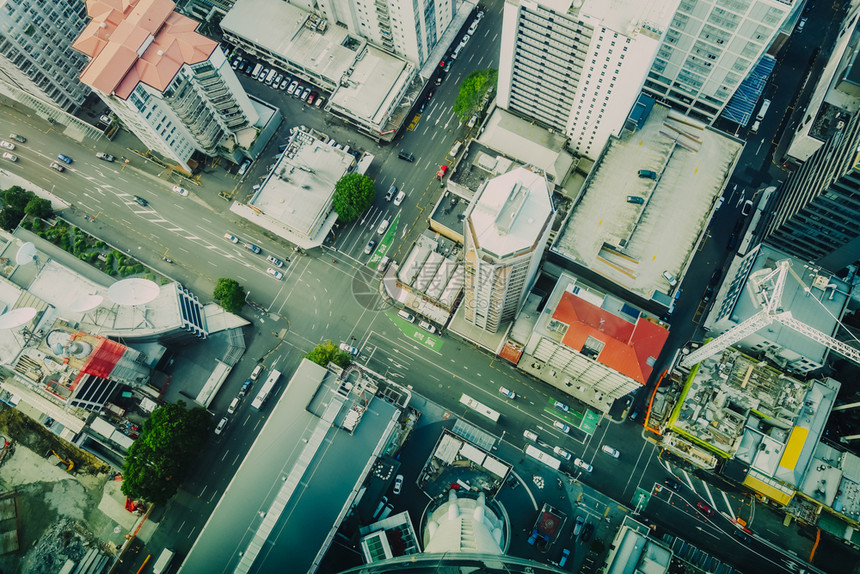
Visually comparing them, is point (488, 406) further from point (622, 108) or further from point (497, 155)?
point (622, 108)

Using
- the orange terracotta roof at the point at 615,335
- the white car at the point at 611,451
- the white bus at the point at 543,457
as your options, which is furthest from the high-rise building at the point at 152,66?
the white car at the point at 611,451

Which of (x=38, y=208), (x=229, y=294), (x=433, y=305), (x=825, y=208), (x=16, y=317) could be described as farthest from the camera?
(x=38, y=208)

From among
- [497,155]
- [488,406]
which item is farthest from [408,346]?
[497,155]

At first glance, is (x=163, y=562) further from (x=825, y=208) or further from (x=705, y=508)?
(x=825, y=208)

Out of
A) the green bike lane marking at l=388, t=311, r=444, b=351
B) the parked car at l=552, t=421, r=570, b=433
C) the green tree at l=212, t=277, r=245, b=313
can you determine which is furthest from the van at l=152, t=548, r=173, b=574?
the parked car at l=552, t=421, r=570, b=433

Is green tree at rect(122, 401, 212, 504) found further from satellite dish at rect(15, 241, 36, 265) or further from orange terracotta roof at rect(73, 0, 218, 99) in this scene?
orange terracotta roof at rect(73, 0, 218, 99)

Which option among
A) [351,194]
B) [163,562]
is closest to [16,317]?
[163,562]

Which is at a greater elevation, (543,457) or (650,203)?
(650,203)
